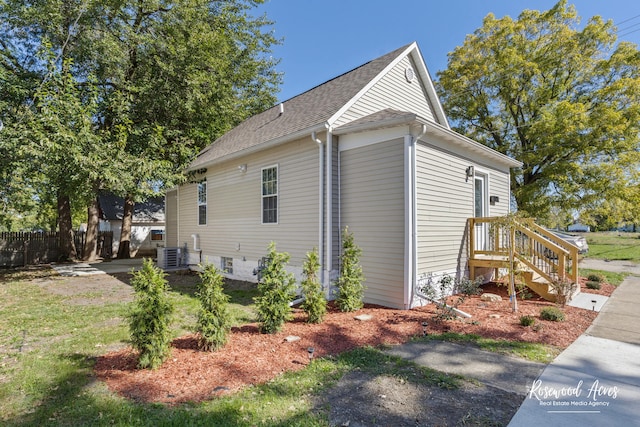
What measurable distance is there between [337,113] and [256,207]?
3.55 meters

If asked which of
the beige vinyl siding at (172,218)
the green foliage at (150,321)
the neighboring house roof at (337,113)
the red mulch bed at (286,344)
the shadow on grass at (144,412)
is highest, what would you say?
the neighboring house roof at (337,113)

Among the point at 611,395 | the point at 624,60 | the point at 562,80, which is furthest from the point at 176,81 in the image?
the point at 624,60

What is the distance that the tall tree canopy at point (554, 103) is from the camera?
12.9 metres

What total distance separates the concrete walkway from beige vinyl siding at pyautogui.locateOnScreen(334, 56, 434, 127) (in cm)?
560

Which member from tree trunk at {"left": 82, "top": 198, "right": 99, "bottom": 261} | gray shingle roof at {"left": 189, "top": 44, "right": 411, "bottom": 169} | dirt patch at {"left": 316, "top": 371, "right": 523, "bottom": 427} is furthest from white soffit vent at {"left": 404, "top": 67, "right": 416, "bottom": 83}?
tree trunk at {"left": 82, "top": 198, "right": 99, "bottom": 261}

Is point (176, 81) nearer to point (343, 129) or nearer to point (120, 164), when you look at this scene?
point (120, 164)

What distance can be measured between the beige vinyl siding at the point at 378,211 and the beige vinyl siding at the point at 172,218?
920 centimetres

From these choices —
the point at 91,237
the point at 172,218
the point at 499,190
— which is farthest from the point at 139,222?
the point at 499,190

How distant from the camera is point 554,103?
14375mm

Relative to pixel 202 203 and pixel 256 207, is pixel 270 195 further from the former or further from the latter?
pixel 202 203

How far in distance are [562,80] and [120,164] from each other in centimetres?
1850

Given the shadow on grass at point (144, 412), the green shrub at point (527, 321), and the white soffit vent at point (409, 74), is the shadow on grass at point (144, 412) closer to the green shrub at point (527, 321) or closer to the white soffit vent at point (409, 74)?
the green shrub at point (527, 321)

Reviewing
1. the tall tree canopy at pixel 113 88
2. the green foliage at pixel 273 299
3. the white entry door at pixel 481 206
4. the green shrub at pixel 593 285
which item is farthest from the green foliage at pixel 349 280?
the tall tree canopy at pixel 113 88

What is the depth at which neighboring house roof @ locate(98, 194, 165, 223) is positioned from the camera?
2200 cm
